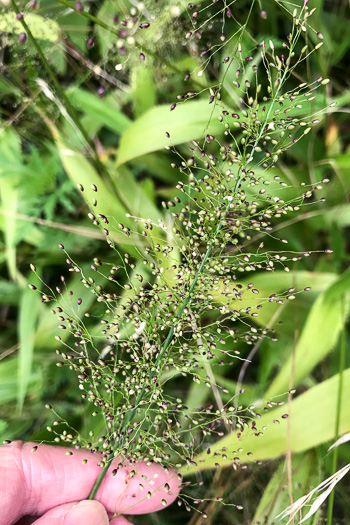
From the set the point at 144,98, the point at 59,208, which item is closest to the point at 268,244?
the point at 144,98

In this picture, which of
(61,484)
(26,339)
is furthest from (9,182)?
→ (61,484)

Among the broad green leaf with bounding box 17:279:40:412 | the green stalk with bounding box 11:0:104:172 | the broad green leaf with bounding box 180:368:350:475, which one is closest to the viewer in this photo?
the green stalk with bounding box 11:0:104:172

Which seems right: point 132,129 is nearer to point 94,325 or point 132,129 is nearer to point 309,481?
point 94,325

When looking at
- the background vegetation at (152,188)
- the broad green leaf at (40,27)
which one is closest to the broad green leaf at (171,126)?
the background vegetation at (152,188)

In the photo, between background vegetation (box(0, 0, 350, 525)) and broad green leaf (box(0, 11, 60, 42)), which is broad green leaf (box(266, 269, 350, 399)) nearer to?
background vegetation (box(0, 0, 350, 525))

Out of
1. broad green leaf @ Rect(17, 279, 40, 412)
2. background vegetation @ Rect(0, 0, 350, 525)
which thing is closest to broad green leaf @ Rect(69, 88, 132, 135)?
background vegetation @ Rect(0, 0, 350, 525)

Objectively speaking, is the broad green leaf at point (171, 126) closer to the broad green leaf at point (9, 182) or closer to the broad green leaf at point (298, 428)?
the broad green leaf at point (9, 182)
